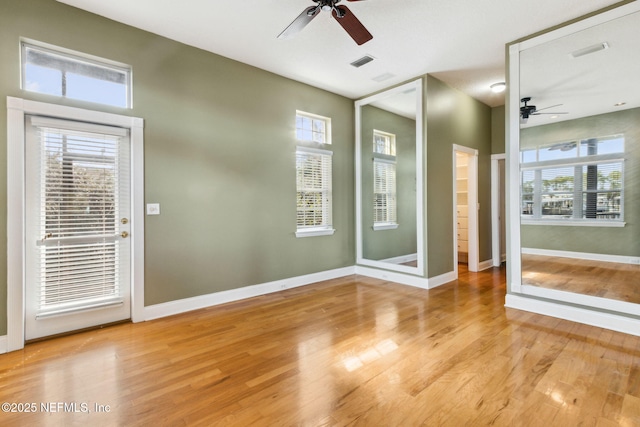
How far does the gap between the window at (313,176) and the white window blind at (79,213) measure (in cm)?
234

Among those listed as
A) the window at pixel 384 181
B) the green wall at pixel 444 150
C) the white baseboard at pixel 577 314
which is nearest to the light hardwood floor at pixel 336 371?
the white baseboard at pixel 577 314

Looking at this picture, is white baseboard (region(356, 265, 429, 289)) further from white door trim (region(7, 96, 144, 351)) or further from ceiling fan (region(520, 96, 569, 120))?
white door trim (region(7, 96, 144, 351))

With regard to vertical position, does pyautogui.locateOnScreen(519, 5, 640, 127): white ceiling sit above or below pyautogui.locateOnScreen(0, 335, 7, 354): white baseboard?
above

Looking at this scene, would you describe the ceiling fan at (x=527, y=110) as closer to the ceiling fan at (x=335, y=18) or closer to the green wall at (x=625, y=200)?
the green wall at (x=625, y=200)

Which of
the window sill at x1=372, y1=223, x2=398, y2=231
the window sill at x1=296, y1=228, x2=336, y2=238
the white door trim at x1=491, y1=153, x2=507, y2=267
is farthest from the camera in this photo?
the white door trim at x1=491, y1=153, x2=507, y2=267

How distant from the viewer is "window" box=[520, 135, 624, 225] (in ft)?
10.2

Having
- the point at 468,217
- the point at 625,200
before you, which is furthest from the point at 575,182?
the point at 468,217

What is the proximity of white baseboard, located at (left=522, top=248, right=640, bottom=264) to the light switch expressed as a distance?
426 centimetres

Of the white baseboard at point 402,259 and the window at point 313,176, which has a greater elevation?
the window at point 313,176

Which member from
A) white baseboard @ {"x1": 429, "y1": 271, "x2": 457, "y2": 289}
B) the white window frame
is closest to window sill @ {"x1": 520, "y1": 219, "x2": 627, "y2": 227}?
white baseboard @ {"x1": 429, "y1": 271, "x2": 457, "y2": 289}

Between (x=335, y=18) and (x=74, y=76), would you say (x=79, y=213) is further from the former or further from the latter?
(x=335, y=18)

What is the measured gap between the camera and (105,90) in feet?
10.2

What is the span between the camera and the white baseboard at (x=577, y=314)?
9.34ft

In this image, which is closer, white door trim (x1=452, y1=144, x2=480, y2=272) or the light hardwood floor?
the light hardwood floor
